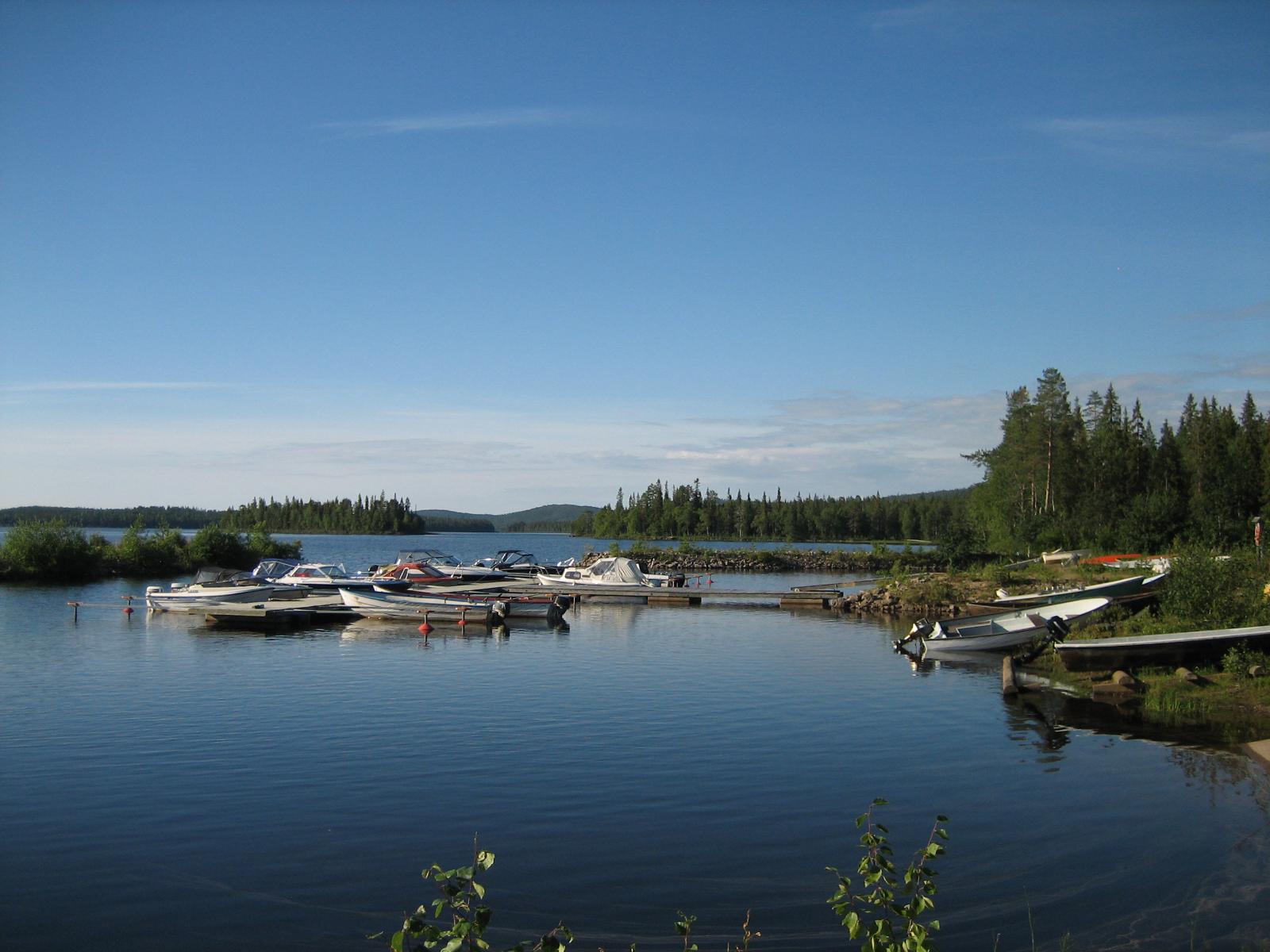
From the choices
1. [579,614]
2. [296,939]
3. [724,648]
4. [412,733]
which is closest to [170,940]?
[296,939]

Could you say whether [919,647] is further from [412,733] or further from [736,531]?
[736,531]

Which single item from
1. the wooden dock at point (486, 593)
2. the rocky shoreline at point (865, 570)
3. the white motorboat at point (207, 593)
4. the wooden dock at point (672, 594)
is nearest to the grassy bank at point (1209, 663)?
the rocky shoreline at point (865, 570)

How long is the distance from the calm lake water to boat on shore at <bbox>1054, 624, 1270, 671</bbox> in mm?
2047

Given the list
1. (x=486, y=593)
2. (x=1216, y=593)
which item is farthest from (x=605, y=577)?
(x=1216, y=593)

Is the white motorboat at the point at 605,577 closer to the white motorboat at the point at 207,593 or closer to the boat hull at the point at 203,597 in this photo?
the white motorboat at the point at 207,593

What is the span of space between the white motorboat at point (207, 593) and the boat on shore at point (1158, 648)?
28.1 meters

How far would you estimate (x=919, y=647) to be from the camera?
28.0m

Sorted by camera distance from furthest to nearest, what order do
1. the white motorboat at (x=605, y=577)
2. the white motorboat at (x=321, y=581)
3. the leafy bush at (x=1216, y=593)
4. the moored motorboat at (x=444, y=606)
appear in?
the white motorboat at (x=605, y=577)
the white motorboat at (x=321, y=581)
the moored motorboat at (x=444, y=606)
the leafy bush at (x=1216, y=593)

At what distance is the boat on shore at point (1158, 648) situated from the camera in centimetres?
2027

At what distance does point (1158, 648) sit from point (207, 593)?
32.4m

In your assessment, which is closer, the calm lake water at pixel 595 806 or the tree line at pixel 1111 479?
the calm lake water at pixel 595 806

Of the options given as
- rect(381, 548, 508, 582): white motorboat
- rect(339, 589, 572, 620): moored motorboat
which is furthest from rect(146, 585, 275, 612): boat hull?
rect(381, 548, 508, 582): white motorboat

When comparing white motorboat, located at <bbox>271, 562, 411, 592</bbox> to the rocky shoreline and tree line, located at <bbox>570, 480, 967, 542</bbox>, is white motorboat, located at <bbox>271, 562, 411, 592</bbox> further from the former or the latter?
tree line, located at <bbox>570, 480, 967, 542</bbox>

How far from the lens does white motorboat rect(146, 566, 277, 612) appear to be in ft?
121
